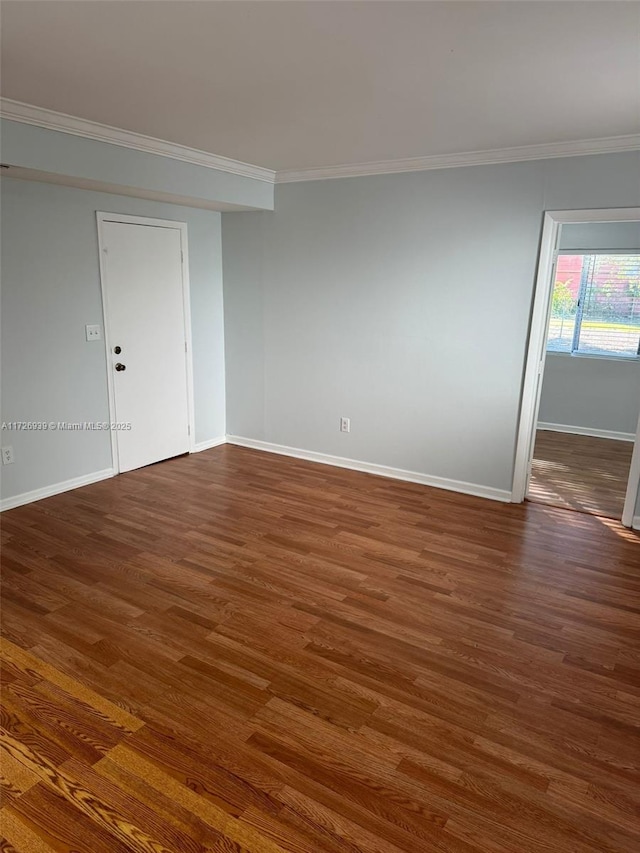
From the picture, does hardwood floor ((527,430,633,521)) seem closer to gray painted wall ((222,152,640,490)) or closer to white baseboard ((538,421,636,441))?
white baseboard ((538,421,636,441))

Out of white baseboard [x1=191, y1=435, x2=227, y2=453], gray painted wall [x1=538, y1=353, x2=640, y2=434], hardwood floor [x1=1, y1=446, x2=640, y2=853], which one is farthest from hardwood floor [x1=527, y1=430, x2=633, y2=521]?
white baseboard [x1=191, y1=435, x2=227, y2=453]

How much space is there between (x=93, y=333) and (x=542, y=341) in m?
3.28

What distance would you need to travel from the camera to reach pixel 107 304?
14.2ft

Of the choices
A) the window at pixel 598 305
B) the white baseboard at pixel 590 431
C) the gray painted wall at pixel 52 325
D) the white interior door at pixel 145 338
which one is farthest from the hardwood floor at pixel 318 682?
the window at pixel 598 305

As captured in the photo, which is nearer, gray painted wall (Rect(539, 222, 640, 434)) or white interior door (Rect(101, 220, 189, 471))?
white interior door (Rect(101, 220, 189, 471))

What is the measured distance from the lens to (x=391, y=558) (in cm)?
340

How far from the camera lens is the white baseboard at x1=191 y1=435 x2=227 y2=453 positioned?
17.6ft

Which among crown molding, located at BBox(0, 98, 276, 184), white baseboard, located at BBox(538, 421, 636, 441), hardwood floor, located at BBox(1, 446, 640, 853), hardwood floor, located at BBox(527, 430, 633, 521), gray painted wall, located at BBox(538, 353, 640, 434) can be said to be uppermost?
crown molding, located at BBox(0, 98, 276, 184)

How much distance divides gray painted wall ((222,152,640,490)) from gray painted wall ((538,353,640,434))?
2.59 meters

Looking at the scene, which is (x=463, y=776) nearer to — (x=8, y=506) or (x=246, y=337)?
(x=8, y=506)

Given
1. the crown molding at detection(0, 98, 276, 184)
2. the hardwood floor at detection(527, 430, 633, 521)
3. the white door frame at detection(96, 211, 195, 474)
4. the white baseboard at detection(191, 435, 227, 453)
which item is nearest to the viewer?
the crown molding at detection(0, 98, 276, 184)

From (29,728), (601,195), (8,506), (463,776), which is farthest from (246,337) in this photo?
(463,776)

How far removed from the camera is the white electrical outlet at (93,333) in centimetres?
423

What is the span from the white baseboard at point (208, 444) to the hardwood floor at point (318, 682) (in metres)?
1.40
